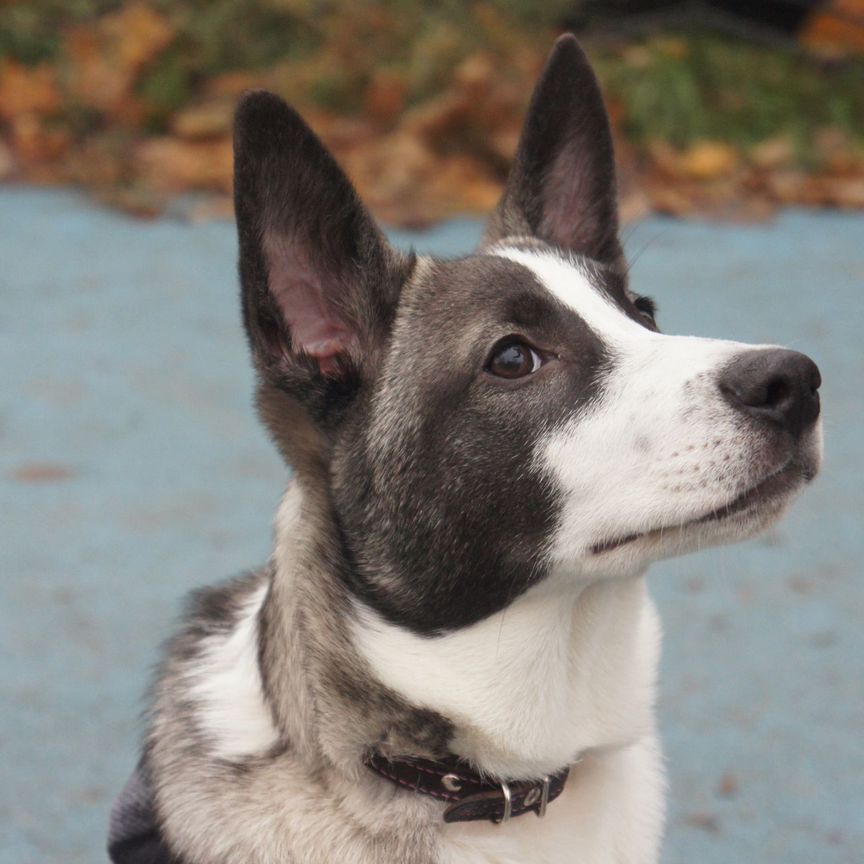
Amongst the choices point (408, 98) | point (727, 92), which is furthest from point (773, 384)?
point (727, 92)

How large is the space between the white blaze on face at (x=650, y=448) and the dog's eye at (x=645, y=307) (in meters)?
0.35

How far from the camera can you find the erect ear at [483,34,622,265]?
2977mm

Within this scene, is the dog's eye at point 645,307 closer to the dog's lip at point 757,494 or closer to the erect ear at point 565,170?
the erect ear at point 565,170

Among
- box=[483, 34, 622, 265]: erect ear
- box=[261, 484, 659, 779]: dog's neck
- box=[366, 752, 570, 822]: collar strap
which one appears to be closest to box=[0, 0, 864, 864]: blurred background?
box=[483, 34, 622, 265]: erect ear

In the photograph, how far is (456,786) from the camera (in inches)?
99.3

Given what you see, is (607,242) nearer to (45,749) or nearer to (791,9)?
(45,749)

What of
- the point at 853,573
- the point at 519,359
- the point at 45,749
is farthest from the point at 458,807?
the point at 853,573

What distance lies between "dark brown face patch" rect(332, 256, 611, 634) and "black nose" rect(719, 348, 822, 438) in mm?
281

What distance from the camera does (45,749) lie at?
3.99 meters

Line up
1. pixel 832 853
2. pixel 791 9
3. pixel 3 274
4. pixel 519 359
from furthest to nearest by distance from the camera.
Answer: pixel 791 9 → pixel 3 274 → pixel 832 853 → pixel 519 359

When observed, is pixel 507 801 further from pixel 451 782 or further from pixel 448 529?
pixel 448 529

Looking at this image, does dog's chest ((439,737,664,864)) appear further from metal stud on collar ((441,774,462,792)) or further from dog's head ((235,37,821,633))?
dog's head ((235,37,821,633))

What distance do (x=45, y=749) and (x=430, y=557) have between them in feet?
6.59

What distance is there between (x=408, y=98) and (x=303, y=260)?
6.63 metres
